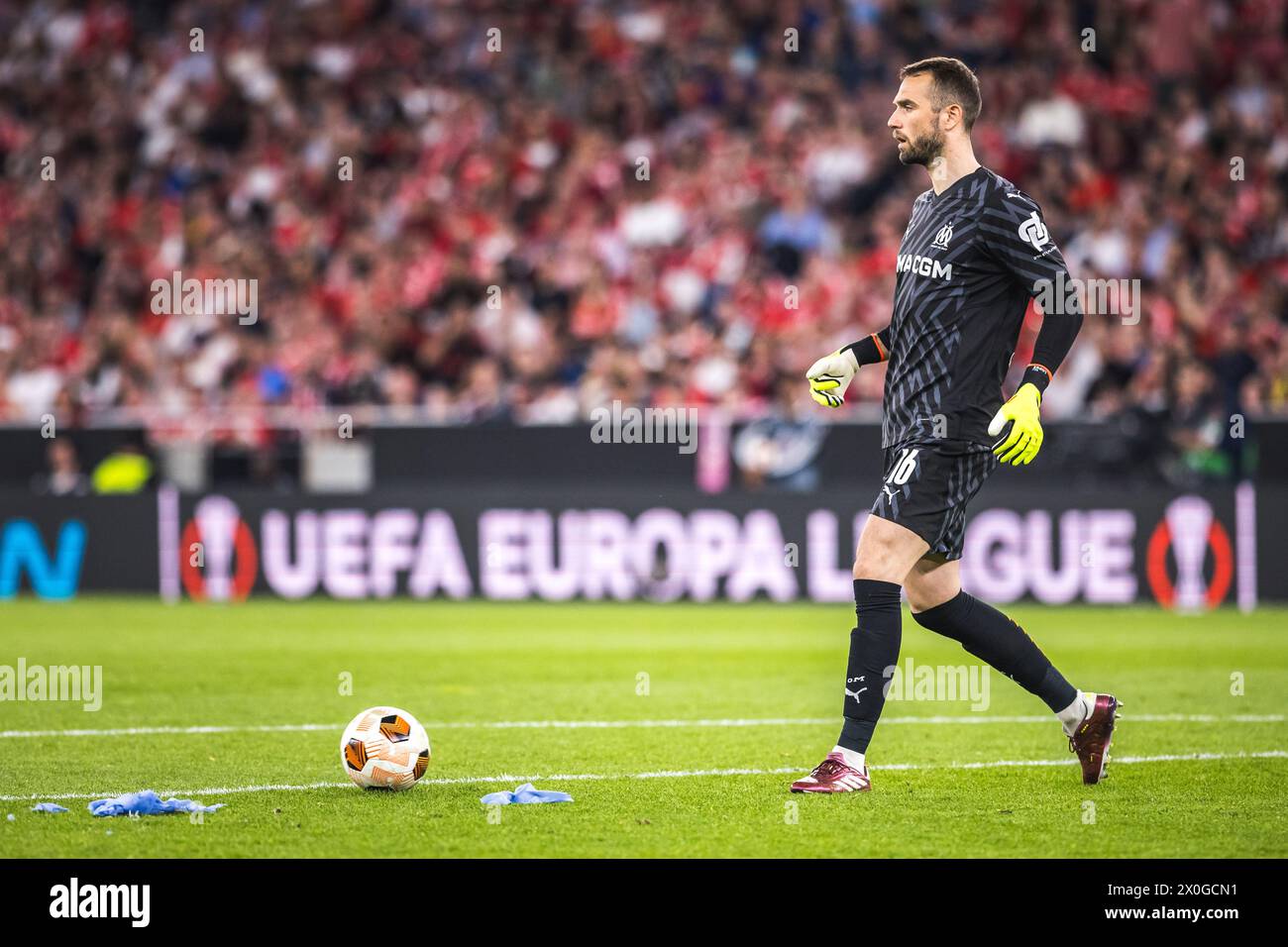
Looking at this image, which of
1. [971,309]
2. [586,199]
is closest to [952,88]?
[971,309]

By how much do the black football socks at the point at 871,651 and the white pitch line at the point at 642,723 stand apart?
6.69 feet

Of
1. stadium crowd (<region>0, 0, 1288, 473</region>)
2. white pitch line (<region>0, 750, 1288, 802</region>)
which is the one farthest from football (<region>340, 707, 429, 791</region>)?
stadium crowd (<region>0, 0, 1288, 473</region>)

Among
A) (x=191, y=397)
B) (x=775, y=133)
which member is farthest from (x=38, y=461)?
(x=775, y=133)

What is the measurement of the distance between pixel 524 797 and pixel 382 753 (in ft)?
1.74

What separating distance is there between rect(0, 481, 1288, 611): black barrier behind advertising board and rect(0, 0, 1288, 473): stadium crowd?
681mm

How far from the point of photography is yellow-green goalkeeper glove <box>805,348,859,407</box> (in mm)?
6125

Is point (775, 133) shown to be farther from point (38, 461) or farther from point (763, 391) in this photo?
point (38, 461)

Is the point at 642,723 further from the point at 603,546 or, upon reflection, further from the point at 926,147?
the point at 603,546

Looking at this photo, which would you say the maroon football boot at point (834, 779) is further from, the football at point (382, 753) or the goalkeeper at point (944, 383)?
the football at point (382, 753)

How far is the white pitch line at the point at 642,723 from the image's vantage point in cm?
776

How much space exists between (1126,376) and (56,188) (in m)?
12.3

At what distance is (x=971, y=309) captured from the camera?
5938 millimetres

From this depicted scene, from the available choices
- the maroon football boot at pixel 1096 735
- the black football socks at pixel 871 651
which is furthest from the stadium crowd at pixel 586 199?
the black football socks at pixel 871 651

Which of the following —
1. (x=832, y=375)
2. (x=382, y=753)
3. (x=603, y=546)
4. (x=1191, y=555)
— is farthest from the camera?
(x=603, y=546)
